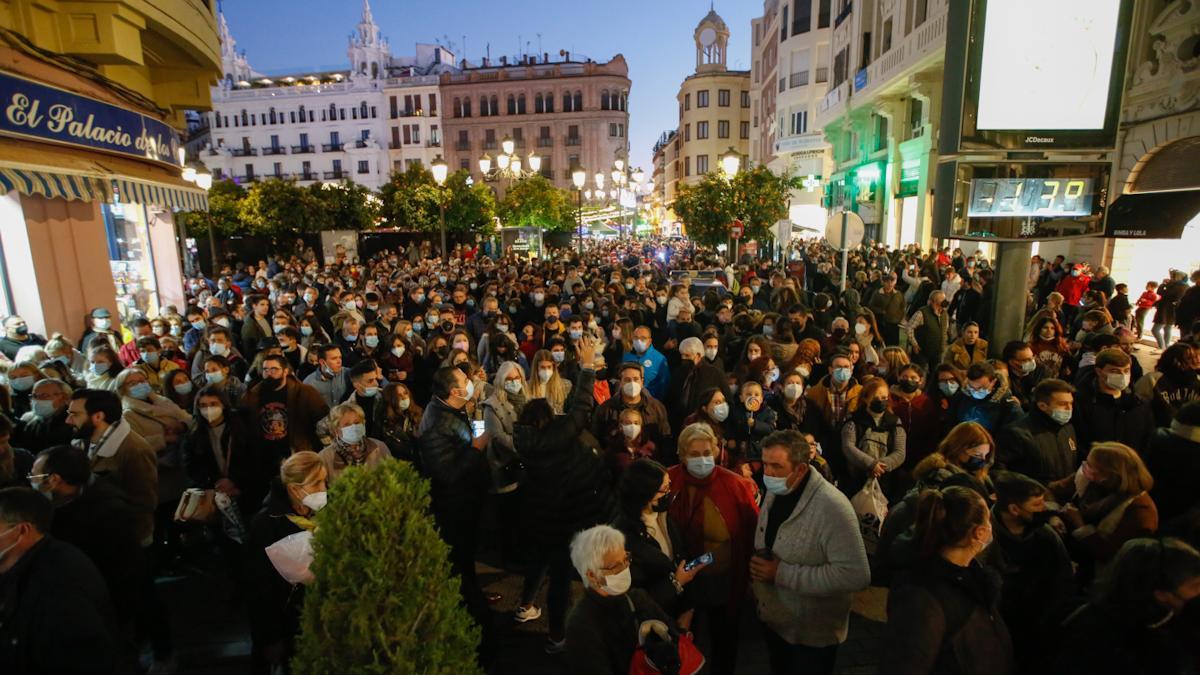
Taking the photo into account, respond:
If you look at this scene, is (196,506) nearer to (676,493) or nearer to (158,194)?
(676,493)

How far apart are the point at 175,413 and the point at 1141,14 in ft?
61.3

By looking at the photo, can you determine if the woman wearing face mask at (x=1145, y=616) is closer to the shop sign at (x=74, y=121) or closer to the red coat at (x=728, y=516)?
the red coat at (x=728, y=516)

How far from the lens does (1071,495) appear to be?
4082 mm

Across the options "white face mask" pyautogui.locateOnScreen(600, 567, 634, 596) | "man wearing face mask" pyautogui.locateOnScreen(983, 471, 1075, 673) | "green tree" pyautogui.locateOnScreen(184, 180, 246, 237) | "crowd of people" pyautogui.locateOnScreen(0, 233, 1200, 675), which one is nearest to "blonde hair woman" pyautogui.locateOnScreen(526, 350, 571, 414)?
"crowd of people" pyautogui.locateOnScreen(0, 233, 1200, 675)

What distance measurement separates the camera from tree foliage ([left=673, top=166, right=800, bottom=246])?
20422 millimetres

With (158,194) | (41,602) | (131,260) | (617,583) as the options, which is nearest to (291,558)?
(41,602)

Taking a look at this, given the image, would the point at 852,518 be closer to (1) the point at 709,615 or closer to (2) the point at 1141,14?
(1) the point at 709,615

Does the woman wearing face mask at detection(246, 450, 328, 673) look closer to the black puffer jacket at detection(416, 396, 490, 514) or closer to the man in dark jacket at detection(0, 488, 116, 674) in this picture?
the man in dark jacket at detection(0, 488, 116, 674)

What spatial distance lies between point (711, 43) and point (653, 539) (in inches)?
3045

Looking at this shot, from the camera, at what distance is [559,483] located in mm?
4320

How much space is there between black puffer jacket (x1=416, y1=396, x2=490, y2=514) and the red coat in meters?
1.61

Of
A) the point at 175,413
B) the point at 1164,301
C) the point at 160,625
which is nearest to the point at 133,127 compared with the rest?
the point at 175,413

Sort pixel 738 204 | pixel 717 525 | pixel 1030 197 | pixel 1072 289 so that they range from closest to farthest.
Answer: pixel 717 525 → pixel 1030 197 → pixel 1072 289 → pixel 738 204

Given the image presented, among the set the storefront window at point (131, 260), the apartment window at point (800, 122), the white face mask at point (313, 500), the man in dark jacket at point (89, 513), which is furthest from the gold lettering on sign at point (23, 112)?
the apartment window at point (800, 122)
